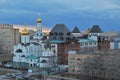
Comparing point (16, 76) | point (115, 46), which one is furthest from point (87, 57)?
point (115, 46)

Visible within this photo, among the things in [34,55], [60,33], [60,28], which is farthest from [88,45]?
[34,55]

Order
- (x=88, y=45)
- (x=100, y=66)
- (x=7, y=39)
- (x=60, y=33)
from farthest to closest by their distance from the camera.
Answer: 1. (x=7, y=39)
2. (x=60, y=33)
3. (x=88, y=45)
4. (x=100, y=66)

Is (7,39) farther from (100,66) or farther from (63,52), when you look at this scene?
(100,66)

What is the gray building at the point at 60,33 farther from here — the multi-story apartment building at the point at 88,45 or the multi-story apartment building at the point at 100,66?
the multi-story apartment building at the point at 100,66

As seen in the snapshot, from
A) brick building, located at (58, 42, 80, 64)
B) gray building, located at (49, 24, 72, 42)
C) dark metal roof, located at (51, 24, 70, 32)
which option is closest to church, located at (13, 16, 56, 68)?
brick building, located at (58, 42, 80, 64)

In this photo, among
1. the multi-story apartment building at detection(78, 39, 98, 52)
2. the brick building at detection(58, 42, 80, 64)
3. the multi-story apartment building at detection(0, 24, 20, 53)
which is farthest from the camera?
the multi-story apartment building at detection(0, 24, 20, 53)

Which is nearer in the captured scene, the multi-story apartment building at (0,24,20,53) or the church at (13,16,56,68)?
the church at (13,16,56,68)

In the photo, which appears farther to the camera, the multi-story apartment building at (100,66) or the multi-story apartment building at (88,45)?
the multi-story apartment building at (88,45)

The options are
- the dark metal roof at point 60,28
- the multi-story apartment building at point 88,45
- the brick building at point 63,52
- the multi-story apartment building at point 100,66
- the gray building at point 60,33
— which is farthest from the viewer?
the dark metal roof at point 60,28

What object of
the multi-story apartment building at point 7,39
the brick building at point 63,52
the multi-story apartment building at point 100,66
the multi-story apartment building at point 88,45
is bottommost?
the multi-story apartment building at point 100,66

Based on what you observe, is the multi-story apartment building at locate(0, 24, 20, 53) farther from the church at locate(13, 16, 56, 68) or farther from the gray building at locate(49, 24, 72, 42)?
the gray building at locate(49, 24, 72, 42)

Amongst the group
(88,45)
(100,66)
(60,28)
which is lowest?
(100,66)

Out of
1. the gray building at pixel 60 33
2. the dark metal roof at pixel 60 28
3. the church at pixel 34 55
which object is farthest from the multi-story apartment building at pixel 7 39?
the dark metal roof at pixel 60 28

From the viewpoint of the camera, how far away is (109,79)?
118 ft
